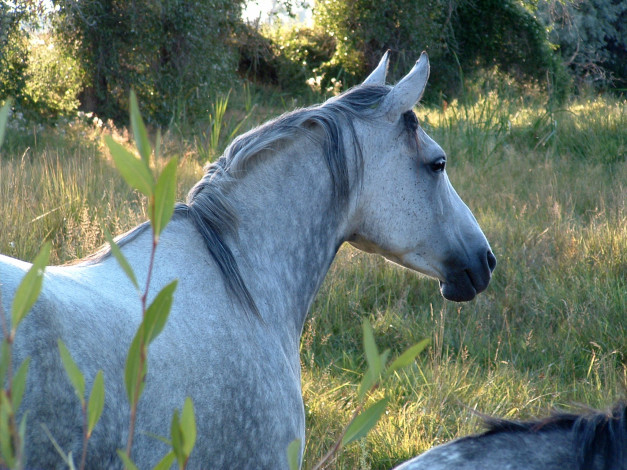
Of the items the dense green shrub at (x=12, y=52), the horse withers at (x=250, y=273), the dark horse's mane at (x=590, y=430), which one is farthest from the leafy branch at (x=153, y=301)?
the dense green shrub at (x=12, y=52)

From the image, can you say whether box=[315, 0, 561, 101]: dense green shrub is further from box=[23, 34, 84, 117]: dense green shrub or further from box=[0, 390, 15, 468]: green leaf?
box=[0, 390, 15, 468]: green leaf

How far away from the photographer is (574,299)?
4.25m

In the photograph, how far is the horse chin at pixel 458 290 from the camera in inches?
96.9

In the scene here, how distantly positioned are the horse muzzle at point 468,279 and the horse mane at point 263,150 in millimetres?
563

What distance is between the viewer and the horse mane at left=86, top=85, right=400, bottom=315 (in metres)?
2.04

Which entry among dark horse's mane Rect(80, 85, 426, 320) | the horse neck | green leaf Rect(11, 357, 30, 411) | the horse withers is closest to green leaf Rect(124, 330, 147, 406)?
green leaf Rect(11, 357, 30, 411)

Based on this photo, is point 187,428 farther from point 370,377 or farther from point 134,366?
point 370,377

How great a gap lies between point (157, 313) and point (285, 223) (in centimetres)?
148

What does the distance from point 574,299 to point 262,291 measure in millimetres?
2899

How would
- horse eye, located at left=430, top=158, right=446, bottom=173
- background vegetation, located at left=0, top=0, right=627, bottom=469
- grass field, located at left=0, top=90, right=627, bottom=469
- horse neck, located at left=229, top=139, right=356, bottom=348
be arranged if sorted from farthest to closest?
1. background vegetation, located at left=0, top=0, right=627, bottom=469
2. grass field, located at left=0, top=90, right=627, bottom=469
3. horse eye, located at left=430, top=158, right=446, bottom=173
4. horse neck, located at left=229, top=139, right=356, bottom=348

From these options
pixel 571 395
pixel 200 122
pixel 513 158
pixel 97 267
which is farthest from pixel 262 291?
pixel 200 122

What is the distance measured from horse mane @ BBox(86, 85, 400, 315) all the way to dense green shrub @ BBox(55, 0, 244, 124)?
7.58 metres

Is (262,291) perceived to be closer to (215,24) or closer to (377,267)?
(377,267)

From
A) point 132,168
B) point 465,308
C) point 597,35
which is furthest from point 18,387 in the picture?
point 597,35
